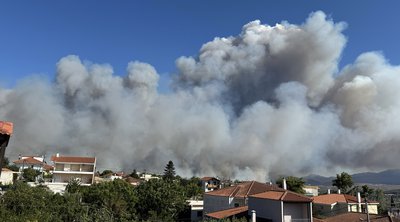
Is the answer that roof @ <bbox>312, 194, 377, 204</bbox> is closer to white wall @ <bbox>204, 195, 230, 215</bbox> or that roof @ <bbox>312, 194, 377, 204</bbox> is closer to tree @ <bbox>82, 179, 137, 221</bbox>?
white wall @ <bbox>204, 195, 230, 215</bbox>

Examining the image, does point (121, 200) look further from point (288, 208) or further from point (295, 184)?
point (295, 184)

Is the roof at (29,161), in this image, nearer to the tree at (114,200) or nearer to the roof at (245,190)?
the tree at (114,200)

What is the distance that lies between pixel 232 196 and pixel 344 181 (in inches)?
1678

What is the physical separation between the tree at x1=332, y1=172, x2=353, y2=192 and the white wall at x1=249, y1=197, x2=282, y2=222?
170 feet

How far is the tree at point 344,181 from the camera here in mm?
84000

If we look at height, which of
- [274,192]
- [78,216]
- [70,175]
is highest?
[70,175]

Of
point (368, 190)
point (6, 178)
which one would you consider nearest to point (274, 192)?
point (368, 190)

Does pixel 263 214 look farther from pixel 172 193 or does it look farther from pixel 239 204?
pixel 172 193

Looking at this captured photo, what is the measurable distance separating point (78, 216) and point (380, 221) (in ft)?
103

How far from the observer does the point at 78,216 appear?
40.5 metres

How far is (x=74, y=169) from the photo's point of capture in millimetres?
96438

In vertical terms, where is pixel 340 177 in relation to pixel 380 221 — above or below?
above

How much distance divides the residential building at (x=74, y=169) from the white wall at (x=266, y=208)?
212 feet

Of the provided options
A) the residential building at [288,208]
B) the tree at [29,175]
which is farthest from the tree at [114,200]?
the tree at [29,175]
